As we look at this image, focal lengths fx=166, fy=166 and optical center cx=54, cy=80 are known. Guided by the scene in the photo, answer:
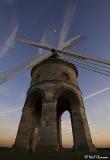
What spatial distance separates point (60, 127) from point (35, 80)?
24.8 feet

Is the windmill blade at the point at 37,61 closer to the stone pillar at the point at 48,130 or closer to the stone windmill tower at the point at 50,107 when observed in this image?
the stone windmill tower at the point at 50,107

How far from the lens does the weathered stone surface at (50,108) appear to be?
15.2m

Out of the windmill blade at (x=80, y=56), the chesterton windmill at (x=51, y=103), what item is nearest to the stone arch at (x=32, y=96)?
the chesterton windmill at (x=51, y=103)

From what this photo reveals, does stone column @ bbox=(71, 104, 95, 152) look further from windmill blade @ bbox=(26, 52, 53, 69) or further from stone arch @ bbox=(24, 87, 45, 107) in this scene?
windmill blade @ bbox=(26, 52, 53, 69)

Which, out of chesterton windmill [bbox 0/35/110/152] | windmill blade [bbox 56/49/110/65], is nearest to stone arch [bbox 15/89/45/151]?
chesterton windmill [bbox 0/35/110/152]

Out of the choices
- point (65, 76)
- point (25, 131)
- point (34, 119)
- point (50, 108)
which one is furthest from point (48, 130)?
point (65, 76)

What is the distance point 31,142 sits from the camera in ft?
58.6

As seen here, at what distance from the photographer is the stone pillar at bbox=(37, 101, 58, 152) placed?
13.9m

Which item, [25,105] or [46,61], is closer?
[25,105]

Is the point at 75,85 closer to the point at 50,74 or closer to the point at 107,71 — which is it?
the point at 50,74

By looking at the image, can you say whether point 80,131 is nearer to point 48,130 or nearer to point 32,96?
point 48,130

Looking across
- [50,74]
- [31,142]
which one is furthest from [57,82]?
[31,142]

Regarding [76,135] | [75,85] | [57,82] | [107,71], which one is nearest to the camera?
[107,71]

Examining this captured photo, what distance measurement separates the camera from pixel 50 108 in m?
16.0
